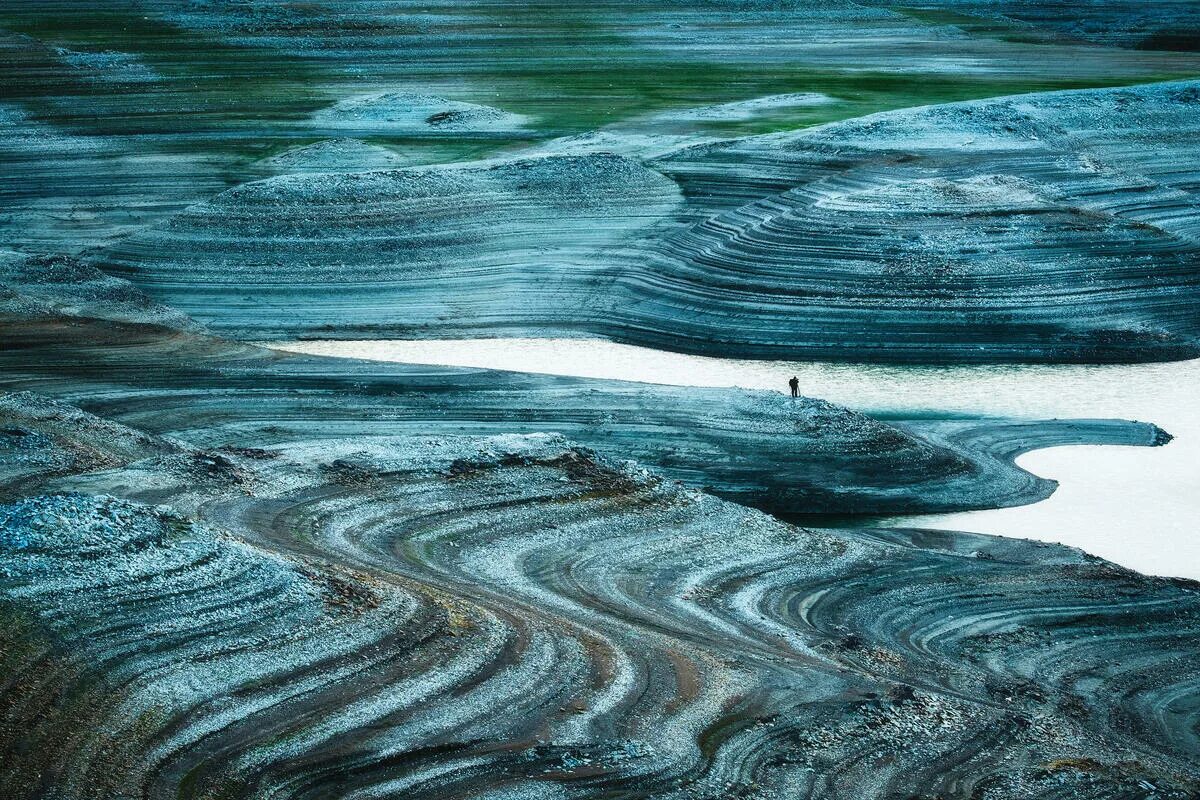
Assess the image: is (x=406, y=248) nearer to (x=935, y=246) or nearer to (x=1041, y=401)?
(x=935, y=246)

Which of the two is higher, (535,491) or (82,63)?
(82,63)

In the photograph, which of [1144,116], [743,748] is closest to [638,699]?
[743,748]

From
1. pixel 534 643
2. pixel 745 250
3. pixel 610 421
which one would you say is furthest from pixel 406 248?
pixel 534 643

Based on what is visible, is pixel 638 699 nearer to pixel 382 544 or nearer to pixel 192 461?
pixel 382 544

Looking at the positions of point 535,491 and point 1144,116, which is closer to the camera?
point 535,491

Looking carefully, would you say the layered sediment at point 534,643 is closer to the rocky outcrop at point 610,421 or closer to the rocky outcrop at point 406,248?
the rocky outcrop at point 610,421

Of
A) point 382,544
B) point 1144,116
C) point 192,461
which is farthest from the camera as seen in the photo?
point 1144,116

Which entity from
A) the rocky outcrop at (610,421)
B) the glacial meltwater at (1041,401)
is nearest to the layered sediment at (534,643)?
the glacial meltwater at (1041,401)
